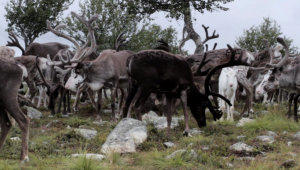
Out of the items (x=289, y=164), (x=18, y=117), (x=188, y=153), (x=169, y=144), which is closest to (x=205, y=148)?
(x=169, y=144)

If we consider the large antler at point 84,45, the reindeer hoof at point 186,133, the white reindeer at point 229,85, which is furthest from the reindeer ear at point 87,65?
the reindeer hoof at point 186,133

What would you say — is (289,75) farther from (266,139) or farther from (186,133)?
(186,133)

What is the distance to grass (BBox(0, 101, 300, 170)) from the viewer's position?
7302 mm

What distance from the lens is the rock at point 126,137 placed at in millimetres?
8445

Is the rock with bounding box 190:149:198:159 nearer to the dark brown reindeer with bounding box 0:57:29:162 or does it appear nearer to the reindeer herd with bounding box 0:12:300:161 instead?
the reindeer herd with bounding box 0:12:300:161

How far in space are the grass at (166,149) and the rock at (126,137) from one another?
17cm

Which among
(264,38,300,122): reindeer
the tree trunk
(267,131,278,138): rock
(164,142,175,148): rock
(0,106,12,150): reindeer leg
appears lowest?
(164,142,175,148): rock

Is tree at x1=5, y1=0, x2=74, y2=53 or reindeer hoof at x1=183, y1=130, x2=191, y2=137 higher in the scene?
tree at x1=5, y1=0, x2=74, y2=53

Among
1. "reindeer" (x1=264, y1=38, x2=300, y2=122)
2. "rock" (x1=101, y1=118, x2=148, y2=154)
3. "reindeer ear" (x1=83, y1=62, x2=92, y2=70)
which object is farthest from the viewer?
"reindeer ear" (x1=83, y1=62, x2=92, y2=70)

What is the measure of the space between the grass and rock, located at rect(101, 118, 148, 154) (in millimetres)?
172

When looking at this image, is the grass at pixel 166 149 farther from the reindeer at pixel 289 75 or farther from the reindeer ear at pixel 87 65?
the reindeer ear at pixel 87 65

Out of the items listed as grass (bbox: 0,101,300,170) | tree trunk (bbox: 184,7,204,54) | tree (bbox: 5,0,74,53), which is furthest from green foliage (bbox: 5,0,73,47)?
grass (bbox: 0,101,300,170)

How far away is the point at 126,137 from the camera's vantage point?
8.83 metres

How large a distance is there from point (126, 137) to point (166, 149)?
34.4 inches
